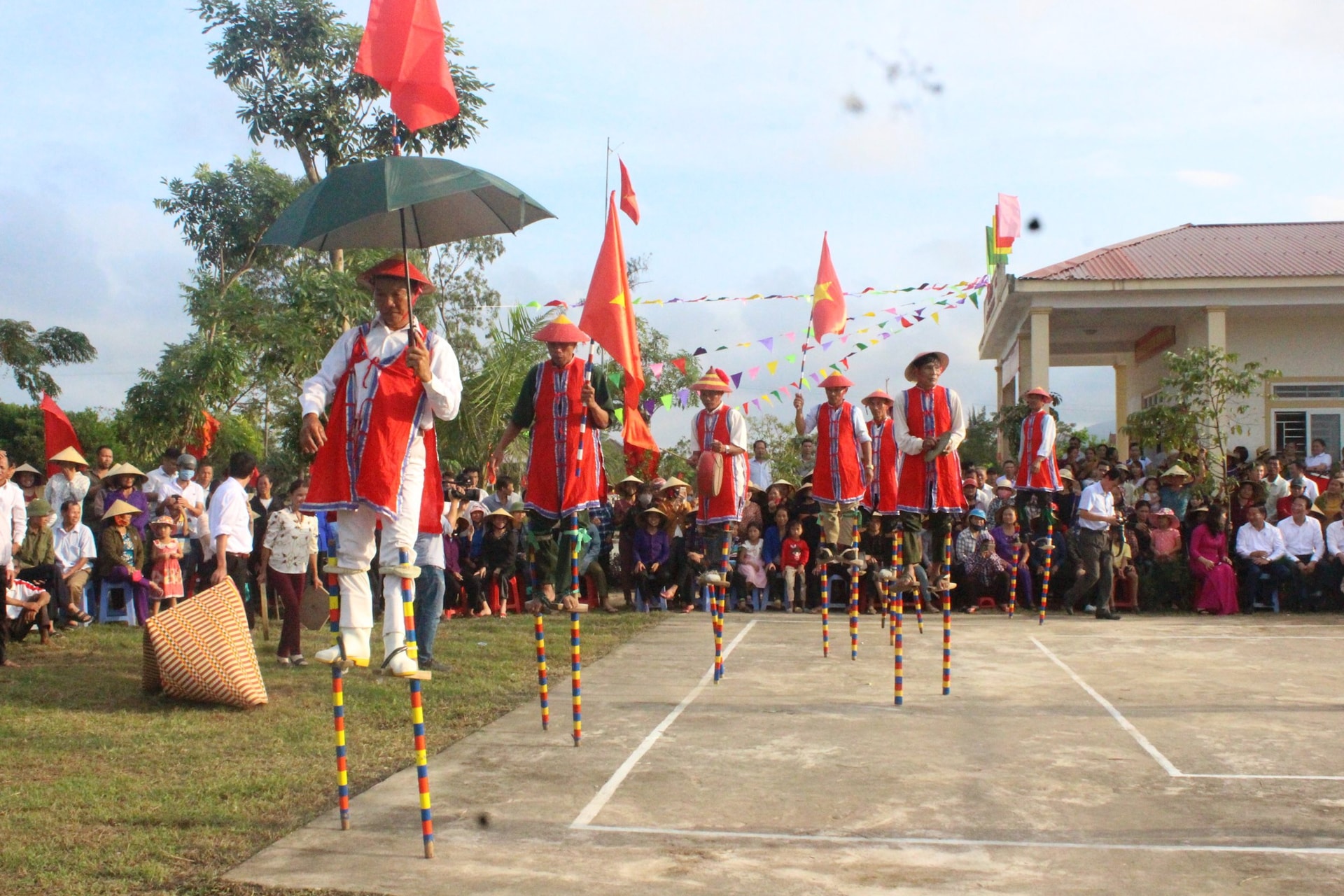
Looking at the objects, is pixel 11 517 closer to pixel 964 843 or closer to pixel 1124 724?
pixel 964 843

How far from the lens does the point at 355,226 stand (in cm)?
650

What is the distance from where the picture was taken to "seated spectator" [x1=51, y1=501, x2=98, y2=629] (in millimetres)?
11836

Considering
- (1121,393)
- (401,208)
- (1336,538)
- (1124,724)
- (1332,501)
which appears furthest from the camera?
(1121,393)

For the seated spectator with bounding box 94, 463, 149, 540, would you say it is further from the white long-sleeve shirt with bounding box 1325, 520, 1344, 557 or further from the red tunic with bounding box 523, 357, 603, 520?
the white long-sleeve shirt with bounding box 1325, 520, 1344, 557

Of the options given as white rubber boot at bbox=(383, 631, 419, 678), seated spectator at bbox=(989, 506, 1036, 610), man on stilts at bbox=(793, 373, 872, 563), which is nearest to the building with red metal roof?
seated spectator at bbox=(989, 506, 1036, 610)

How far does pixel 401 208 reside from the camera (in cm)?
552

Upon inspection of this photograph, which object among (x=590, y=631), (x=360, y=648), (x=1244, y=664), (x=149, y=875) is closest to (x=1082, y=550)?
(x=1244, y=664)

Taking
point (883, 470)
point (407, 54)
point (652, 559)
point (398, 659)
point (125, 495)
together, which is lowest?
point (652, 559)

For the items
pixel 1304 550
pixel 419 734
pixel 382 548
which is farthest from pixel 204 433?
pixel 419 734

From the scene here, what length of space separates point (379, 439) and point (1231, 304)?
21.0 metres

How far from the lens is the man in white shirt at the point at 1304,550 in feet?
47.2

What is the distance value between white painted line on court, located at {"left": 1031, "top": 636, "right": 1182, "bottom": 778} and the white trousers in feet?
12.1

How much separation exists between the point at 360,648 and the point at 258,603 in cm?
911

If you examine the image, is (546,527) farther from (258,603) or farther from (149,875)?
(258,603)
